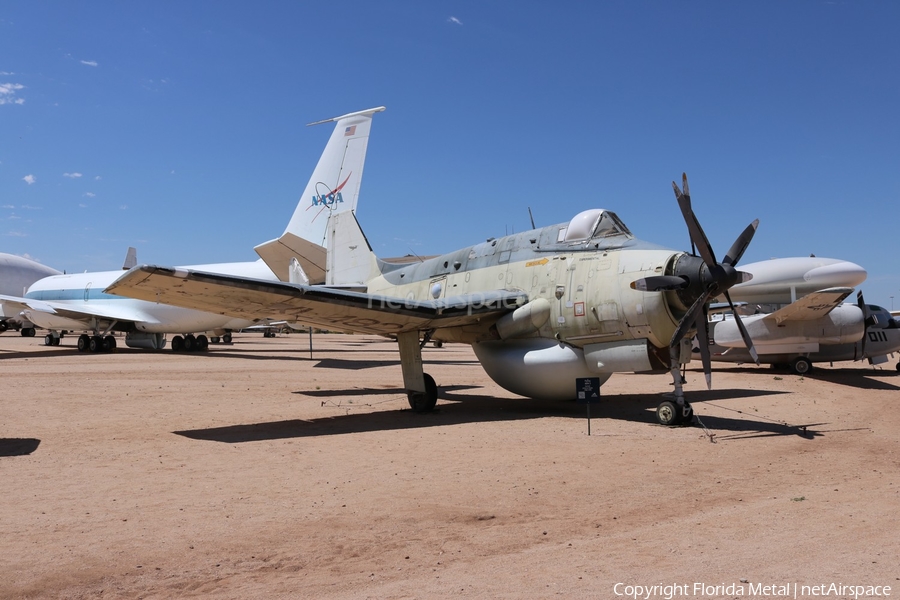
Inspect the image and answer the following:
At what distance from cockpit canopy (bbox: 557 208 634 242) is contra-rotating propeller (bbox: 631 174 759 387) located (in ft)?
5.77

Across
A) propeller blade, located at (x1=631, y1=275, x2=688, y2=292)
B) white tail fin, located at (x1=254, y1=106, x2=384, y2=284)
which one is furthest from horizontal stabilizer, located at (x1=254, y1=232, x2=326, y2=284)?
propeller blade, located at (x1=631, y1=275, x2=688, y2=292)

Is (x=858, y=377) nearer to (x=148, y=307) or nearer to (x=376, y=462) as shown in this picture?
(x=376, y=462)

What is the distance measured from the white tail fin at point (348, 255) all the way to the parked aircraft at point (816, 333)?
41.7ft

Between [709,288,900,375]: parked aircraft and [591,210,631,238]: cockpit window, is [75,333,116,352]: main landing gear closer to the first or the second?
[709,288,900,375]: parked aircraft

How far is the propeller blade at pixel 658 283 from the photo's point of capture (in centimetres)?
1100

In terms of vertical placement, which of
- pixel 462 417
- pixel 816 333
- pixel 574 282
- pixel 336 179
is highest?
pixel 336 179

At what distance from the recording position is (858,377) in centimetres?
2302

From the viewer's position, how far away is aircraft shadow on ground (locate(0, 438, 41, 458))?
9.08m

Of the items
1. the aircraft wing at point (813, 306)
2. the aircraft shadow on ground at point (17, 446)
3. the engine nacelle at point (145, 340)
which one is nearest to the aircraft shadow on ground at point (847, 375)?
the aircraft wing at point (813, 306)

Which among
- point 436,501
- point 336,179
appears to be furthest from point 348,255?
point 436,501

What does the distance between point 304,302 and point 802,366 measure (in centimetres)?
1984

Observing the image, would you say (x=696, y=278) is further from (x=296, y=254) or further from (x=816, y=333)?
(x=816, y=333)

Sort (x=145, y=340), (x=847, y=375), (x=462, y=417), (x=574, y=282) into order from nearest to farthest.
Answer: (x=574, y=282) → (x=462, y=417) → (x=847, y=375) → (x=145, y=340)

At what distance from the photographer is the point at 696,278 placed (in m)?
11.2
